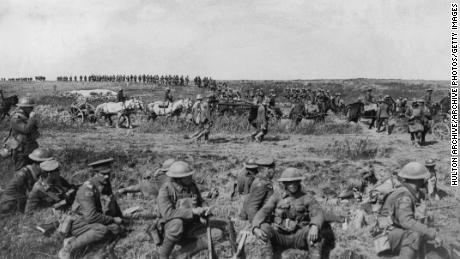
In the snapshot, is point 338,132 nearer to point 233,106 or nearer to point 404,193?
point 233,106

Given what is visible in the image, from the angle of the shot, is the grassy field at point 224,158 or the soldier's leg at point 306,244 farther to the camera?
the grassy field at point 224,158

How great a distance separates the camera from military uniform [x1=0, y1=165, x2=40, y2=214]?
7.16 metres

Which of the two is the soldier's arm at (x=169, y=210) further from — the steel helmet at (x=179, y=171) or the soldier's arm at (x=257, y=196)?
the soldier's arm at (x=257, y=196)

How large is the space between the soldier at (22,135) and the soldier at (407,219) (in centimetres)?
626

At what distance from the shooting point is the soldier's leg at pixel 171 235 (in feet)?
16.9

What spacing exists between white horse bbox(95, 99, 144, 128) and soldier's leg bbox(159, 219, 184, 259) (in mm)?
13821

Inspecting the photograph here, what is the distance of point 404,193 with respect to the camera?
4.88 m

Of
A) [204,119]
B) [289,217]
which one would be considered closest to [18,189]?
[289,217]

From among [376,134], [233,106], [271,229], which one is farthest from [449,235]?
[233,106]

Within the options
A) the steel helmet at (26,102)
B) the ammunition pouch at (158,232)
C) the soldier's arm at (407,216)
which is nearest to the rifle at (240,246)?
the ammunition pouch at (158,232)

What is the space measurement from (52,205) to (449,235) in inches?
255

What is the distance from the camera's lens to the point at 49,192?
6.80m

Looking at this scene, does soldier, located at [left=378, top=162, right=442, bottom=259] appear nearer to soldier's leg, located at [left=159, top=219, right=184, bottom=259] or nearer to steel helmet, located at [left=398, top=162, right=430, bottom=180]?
steel helmet, located at [left=398, top=162, right=430, bottom=180]

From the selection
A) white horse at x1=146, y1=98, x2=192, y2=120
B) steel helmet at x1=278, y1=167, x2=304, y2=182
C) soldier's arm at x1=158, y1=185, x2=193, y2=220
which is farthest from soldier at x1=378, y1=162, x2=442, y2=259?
white horse at x1=146, y1=98, x2=192, y2=120
